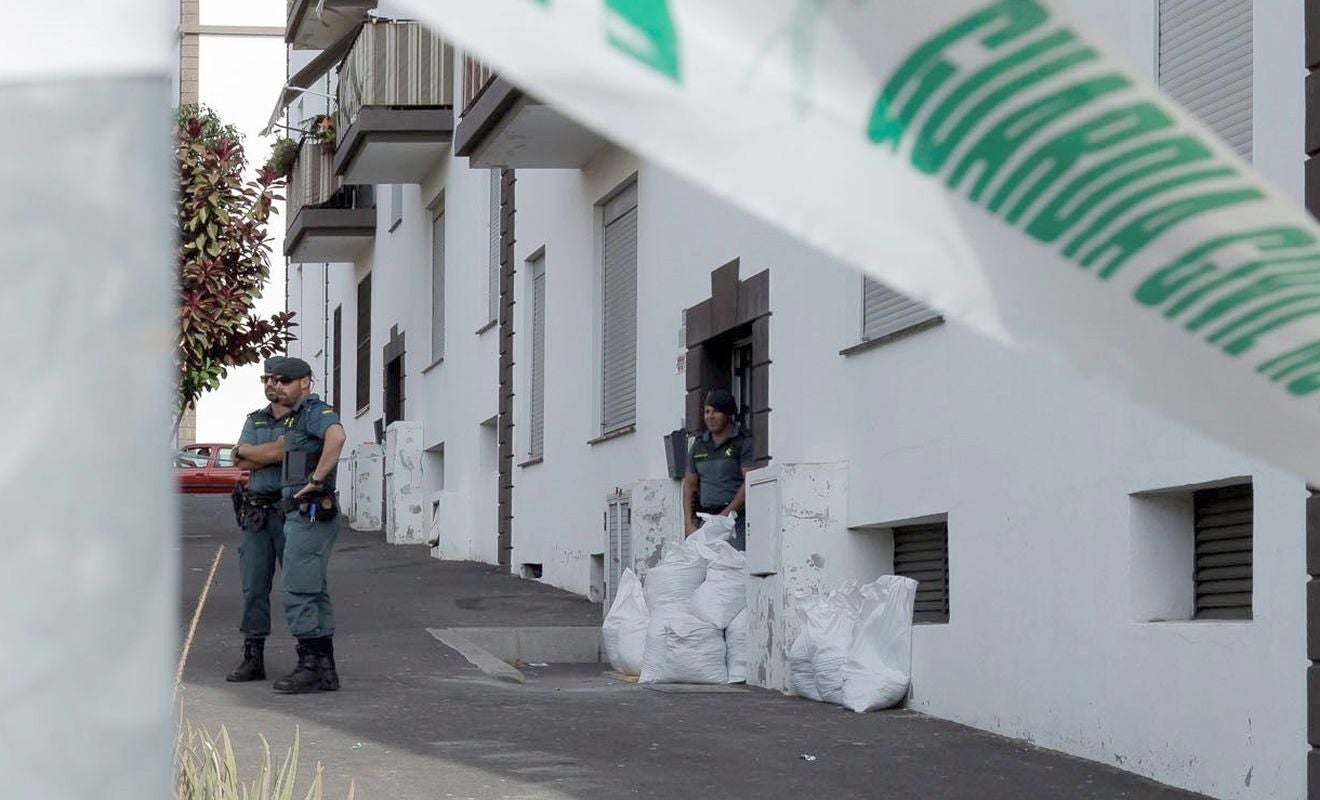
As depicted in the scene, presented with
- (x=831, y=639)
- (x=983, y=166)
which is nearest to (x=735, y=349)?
(x=831, y=639)

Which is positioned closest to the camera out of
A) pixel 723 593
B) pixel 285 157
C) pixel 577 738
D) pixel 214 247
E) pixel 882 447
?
pixel 577 738

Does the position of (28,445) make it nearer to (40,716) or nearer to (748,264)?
(40,716)

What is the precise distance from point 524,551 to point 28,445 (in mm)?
18595

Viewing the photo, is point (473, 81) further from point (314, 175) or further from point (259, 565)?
point (314, 175)

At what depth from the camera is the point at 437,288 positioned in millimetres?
25469

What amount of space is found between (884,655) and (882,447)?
3.64ft

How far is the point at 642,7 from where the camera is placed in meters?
1.42

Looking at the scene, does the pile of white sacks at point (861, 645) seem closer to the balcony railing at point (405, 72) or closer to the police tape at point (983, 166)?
the police tape at point (983, 166)

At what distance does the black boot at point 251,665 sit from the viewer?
36.9 feet

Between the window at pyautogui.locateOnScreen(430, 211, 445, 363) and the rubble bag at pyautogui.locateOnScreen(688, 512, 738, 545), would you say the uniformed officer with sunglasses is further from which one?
the window at pyautogui.locateOnScreen(430, 211, 445, 363)

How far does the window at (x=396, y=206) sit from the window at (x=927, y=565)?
16.9 meters

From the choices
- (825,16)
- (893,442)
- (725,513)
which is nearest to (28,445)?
(825,16)

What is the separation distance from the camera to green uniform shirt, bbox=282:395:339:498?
10869 mm

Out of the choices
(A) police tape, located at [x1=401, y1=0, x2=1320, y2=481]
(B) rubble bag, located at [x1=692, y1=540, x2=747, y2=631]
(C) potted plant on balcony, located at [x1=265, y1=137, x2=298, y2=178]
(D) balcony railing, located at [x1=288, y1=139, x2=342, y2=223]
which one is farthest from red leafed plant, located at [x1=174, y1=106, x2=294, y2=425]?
(C) potted plant on balcony, located at [x1=265, y1=137, x2=298, y2=178]
